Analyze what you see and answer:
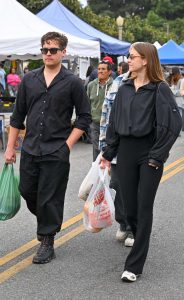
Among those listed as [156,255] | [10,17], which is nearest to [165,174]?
[156,255]

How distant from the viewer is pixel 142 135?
4527mm

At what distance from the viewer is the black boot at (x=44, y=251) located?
5094mm

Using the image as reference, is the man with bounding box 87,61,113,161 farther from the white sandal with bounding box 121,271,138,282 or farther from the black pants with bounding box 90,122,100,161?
the white sandal with bounding box 121,271,138,282

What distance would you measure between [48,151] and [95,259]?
1.06m

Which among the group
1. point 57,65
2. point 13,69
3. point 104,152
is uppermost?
point 57,65

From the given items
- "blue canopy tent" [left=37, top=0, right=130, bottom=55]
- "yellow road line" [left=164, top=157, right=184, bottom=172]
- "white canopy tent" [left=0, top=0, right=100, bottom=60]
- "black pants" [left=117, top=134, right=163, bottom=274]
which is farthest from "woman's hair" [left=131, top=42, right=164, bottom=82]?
"blue canopy tent" [left=37, top=0, right=130, bottom=55]

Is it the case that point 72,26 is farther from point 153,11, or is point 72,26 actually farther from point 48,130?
point 153,11

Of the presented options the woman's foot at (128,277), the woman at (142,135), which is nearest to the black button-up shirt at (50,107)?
the woman at (142,135)

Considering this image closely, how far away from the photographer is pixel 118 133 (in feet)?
15.4

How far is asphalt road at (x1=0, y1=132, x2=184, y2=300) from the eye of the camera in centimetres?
446

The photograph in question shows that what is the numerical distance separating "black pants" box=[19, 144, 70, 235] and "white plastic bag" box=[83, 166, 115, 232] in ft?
0.87

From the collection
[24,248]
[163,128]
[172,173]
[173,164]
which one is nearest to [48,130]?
[163,128]

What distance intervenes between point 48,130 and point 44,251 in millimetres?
1039

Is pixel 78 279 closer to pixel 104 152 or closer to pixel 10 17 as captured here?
pixel 104 152
